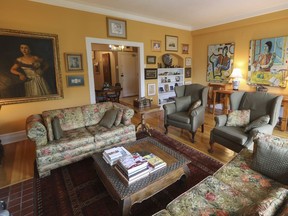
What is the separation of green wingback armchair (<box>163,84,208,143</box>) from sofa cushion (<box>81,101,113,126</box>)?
4.27 feet

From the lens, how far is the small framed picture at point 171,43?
541cm

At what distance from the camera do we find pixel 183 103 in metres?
3.78

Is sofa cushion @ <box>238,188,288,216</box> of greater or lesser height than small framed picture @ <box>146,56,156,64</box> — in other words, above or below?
below

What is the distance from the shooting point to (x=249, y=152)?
195 centimetres

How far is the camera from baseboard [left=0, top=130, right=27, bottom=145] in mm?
3348

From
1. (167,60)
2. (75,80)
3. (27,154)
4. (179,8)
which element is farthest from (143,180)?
(167,60)

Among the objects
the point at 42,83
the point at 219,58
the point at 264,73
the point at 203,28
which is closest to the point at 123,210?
the point at 42,83

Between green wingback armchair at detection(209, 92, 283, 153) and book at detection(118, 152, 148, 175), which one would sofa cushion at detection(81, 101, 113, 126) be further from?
green wingback armchair at detection(209, 92, 283, 153)

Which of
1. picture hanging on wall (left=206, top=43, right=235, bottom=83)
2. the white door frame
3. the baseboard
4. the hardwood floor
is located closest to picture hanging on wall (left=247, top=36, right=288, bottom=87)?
picture hanging on wall (left=206, top=43, right=235, bottom=83)

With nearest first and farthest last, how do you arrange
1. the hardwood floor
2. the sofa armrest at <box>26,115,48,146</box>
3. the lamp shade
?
the sofa armrest at <box>26,115,48,146</box>, the hardwood floor, the lamp shade

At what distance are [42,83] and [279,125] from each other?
18.0 ft

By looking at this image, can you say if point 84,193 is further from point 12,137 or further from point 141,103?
point 12,137

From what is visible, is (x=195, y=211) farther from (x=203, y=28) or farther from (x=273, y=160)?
(x=203, y=28)

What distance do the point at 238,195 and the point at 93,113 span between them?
8.45 feet
